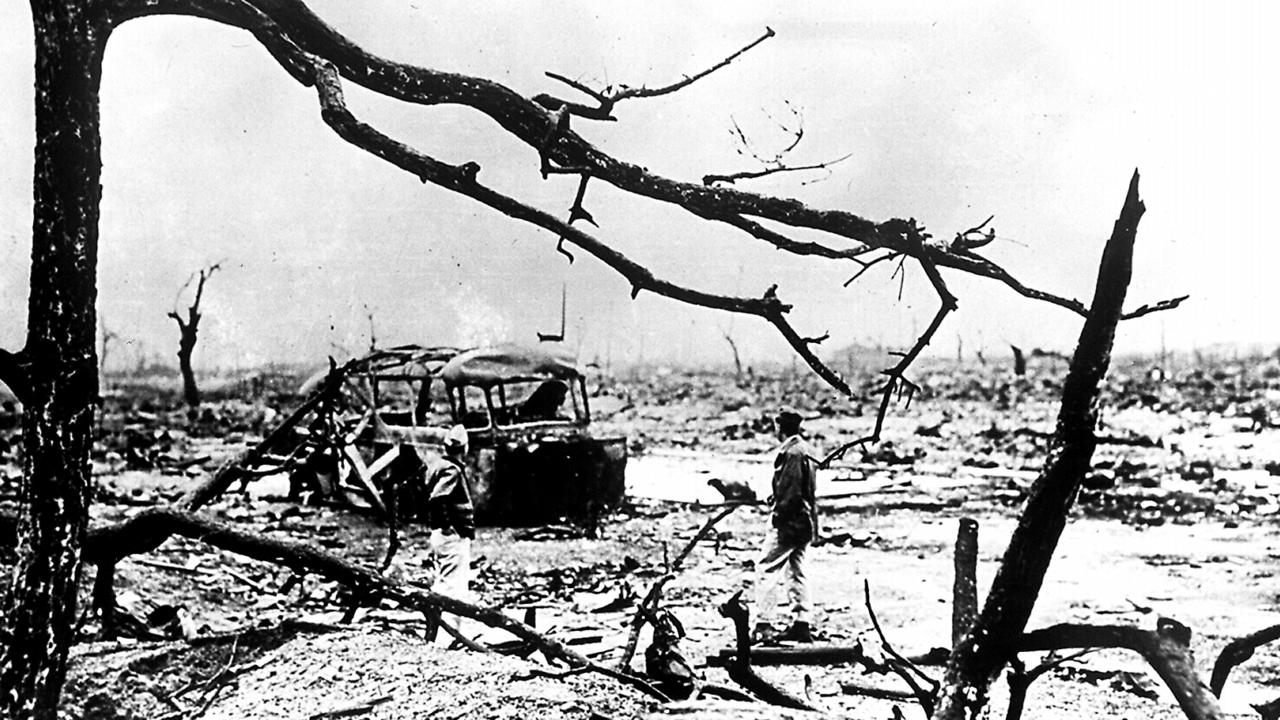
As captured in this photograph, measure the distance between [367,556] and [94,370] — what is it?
7454mm

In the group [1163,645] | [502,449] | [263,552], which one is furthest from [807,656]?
[502,449]

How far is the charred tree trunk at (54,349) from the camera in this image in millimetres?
2750

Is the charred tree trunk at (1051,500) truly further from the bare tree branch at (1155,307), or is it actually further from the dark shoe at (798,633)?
the dark shoe at (798,633)

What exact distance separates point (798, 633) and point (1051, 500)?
5.10 m

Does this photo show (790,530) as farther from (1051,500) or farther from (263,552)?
(1051,500)

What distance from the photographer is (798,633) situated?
698 centimetres

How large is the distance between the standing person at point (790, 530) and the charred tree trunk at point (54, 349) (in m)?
5.17

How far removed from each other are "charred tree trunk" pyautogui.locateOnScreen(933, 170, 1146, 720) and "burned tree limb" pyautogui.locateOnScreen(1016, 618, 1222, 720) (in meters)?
0.08

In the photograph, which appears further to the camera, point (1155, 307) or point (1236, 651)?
point (1236, 651)

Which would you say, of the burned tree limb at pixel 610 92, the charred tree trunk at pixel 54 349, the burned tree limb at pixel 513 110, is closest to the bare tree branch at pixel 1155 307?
the burned tree limb at pixel 513 110

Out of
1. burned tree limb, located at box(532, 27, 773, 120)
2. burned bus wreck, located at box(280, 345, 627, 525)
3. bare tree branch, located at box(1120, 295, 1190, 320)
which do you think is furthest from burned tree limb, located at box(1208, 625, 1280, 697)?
burned bus wreck, located at box(280, 345, 627, 525)

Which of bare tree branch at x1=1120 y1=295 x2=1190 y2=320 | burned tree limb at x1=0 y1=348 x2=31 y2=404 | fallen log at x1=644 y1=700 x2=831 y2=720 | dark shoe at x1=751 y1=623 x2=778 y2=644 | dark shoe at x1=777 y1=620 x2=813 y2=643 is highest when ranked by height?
bare tree branch at x1=1120 y1=295 x2=1190 y2=320

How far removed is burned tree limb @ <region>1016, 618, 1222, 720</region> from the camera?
6.77ft

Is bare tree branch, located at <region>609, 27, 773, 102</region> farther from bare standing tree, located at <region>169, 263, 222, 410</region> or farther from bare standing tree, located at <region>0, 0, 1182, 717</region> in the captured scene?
bare standing tree, located at <region>169, 263, 222, 410</region>
